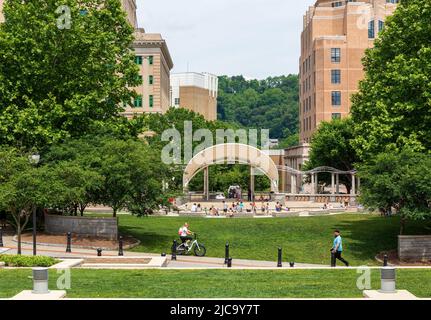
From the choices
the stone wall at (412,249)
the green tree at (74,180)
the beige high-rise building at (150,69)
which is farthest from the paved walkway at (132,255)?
the beige high-rise building at (150,69)

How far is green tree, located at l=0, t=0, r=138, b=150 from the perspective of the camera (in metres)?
37.8

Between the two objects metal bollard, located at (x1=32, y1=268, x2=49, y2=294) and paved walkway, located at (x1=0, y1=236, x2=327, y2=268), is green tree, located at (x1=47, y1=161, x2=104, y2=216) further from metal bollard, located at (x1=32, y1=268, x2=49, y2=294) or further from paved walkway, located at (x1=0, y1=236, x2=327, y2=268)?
metal bollard, located at (x1=32, y1=268, x2=49, y2=294)

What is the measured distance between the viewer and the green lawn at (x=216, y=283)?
17641mm

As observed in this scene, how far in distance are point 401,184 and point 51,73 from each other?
21223 millimetres

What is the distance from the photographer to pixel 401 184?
104ft

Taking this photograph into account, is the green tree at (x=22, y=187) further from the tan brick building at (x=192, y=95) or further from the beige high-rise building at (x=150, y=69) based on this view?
the tan brick building at (x=192, y=95)

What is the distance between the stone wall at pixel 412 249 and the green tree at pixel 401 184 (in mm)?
1121

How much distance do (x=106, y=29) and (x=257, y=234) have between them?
1676cm

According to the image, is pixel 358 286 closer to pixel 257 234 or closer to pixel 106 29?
pixel 257 234

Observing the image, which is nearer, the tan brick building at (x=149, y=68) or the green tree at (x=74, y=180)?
the green tree at (x=74, y=180)
